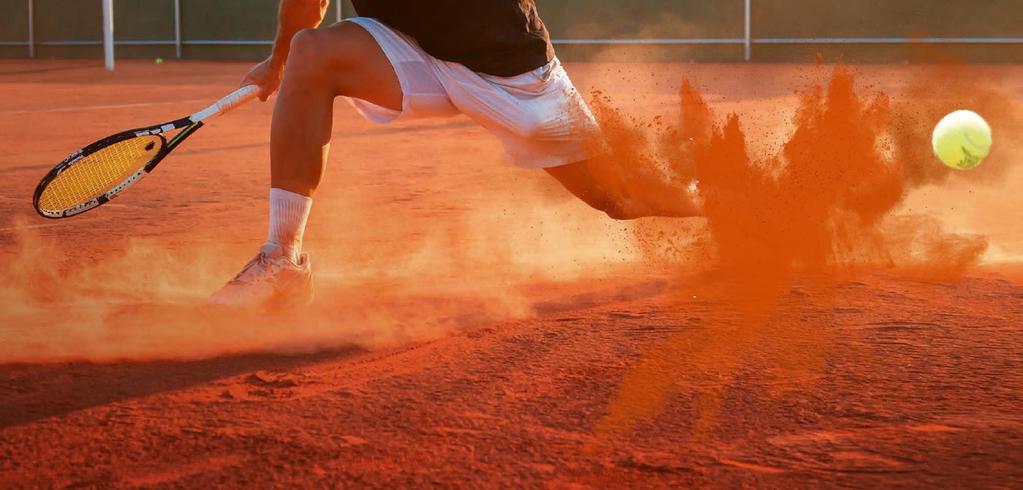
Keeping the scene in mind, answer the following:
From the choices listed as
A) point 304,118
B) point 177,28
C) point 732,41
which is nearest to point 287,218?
point 304,118

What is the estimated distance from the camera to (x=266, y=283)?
12.6ft

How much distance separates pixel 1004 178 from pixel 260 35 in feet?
74.7

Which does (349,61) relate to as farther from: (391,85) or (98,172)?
(98,172)

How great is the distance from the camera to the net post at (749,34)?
2317cm

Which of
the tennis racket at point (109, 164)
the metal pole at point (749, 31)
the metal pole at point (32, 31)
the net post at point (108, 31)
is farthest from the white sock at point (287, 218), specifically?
the metal pole at point (32, 31)

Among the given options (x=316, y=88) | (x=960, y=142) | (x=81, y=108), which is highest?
(x=81, y=108)

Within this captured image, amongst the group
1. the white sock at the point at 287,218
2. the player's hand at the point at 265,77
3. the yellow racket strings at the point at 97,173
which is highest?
the player's hand at the point at 265,77

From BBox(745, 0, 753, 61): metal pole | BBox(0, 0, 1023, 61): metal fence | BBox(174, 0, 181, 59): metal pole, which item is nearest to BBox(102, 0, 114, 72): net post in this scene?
BBox(0, 0, 1023, 61): metal fence

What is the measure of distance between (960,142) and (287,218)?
4.53 meters

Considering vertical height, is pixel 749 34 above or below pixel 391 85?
above

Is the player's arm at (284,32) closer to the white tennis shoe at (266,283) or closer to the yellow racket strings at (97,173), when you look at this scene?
the yellow racket strings at (97,173)

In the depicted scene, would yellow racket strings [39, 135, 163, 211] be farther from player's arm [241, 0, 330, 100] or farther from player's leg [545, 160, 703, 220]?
player's leg [545, 160, 703, 220]

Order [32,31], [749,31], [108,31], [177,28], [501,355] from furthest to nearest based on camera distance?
[32,31] < [177,28] < [749,31] < [108,31] < [501,355]

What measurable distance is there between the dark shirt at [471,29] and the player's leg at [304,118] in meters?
0.12
